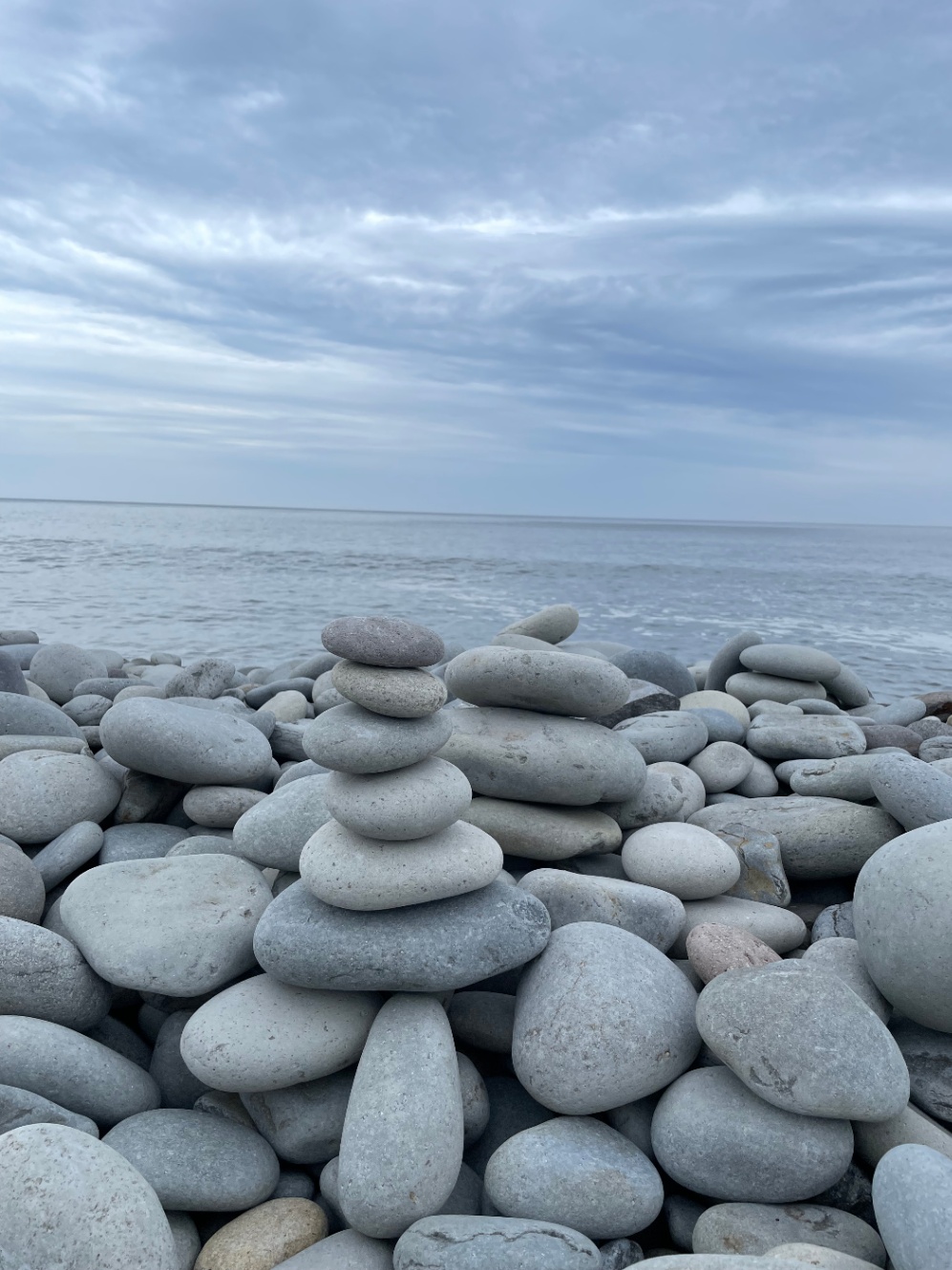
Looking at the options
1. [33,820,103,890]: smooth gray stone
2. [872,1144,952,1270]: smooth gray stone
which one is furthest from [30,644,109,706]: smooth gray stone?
[872,1144,952,1270]: smooth gray stone

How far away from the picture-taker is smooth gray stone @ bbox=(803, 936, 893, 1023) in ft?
10.2

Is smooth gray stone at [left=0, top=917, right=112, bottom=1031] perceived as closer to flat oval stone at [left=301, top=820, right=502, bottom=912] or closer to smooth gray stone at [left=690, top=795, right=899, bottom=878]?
flat oval stone at [left=301, top=820, right=502, bottom=912]

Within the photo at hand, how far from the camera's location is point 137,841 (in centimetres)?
411

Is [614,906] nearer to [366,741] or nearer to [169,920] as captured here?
[366,741]

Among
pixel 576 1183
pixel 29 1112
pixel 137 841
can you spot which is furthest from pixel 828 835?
pixel 29 1112

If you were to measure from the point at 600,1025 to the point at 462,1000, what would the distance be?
0.62 meters

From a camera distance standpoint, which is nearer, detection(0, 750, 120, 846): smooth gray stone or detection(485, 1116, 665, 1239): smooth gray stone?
detection(485, 1116, 665, 1239): smooth gray stone

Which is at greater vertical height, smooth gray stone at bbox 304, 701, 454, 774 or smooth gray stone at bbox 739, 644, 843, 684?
smooth gray stone at bbox 304, 701, 454, 774

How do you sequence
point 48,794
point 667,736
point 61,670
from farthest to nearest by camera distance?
1. point 61,670
2. point 667,736
3. point 48,794

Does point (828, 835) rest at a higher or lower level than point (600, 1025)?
higher

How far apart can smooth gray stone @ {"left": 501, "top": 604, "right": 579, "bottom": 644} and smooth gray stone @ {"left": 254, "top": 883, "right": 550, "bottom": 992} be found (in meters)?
2.31

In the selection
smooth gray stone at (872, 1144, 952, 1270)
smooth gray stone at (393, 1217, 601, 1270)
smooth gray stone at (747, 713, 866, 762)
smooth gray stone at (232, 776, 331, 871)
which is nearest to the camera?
smooth gray stone at (872, 1144, 952, 1270)

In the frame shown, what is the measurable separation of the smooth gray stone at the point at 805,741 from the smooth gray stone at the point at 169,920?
9.83ft

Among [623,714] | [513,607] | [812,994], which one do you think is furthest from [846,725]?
[513,607]
